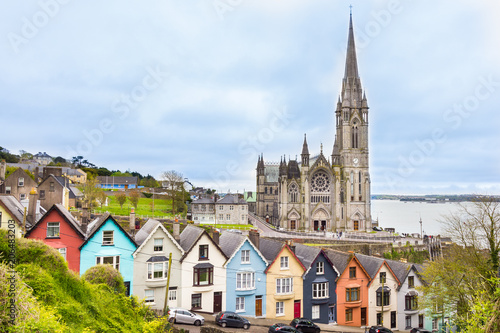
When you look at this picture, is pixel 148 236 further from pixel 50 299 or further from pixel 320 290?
pixel 50 299

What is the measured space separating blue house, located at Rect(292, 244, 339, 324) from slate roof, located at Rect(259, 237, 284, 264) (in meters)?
2.60

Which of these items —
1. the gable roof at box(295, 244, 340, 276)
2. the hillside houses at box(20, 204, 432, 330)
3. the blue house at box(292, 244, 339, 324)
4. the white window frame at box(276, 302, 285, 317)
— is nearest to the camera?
the hillside houses at box(20, 204, 432, 330)

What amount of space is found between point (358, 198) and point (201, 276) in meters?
65.2

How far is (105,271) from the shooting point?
18.6 meters

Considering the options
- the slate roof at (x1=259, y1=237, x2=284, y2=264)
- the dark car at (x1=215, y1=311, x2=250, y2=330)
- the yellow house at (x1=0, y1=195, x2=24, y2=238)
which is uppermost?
the yellow house at (x1=0, y1=195, x2=24, y2=238)

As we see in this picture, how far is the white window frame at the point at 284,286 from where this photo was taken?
30328mm

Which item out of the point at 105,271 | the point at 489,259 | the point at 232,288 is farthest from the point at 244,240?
the point at 489,259

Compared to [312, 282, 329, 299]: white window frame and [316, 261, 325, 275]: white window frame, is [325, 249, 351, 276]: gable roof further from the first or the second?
[312, 282, 329, 299]: white window frame

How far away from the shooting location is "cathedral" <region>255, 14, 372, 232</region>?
85.1 metres

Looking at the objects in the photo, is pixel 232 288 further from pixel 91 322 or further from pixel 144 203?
pixel 144 203

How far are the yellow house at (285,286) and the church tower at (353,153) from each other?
5698 centimetres

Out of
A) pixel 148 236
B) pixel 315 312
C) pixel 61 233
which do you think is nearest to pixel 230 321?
Result: pixel 148 236

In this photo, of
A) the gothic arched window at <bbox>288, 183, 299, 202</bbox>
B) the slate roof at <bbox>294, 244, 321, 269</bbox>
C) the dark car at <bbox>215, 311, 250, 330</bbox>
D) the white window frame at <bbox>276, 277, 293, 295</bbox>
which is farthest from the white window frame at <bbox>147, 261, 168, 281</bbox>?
the gothic arched window at <bbox>288, 183, 299, 202</bbox>

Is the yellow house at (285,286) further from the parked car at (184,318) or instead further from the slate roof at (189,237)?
the parked car at (184,318)
